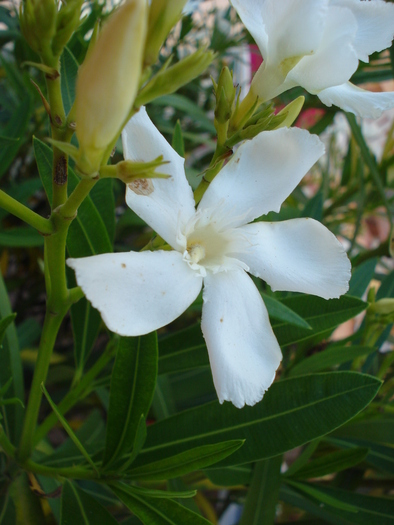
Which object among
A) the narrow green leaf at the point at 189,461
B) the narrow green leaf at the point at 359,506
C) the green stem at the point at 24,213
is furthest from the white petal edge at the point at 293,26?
the narrow green leaf at the point at 359,506

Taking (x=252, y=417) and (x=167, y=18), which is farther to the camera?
(x=252, y=417)

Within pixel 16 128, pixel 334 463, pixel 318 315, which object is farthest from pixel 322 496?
pixel 16 128

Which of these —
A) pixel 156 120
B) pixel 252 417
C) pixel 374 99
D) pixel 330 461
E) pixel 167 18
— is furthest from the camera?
pixel 156 120

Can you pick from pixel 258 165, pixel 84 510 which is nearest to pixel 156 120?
pixel 258 165

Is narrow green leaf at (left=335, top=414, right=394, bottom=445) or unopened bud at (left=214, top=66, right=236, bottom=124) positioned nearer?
unopened bud at (left=214, top=66, right=236, bottom=124)

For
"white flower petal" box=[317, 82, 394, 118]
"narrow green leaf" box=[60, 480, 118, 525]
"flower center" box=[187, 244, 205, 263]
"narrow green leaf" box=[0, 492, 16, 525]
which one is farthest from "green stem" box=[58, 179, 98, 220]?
"narrow green leaf" box=[0, 492, 16, 525]

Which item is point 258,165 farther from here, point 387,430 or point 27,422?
point 387,430

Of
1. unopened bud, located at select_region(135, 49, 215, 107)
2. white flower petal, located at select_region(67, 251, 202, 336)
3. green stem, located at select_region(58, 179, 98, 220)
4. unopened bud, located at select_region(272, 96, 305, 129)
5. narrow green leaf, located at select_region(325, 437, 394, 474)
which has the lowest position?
narrow green leaf, located at select_region(325, 437, 394, 474)

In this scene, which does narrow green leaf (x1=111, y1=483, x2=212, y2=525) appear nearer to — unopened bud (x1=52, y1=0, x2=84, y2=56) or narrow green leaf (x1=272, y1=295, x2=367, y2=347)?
narrow green leaf (x1=272, y1=295, x2=367, y2=347)
